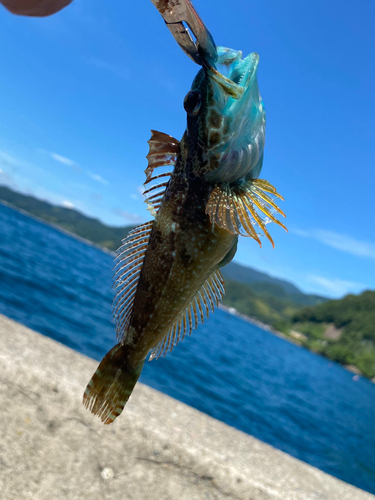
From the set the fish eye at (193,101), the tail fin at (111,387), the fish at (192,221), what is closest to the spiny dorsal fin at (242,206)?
the fish at (192,221)

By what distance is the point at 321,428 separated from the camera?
27938 mm

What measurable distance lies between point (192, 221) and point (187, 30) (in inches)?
37.3

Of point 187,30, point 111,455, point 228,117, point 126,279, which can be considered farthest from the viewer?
point 111,455

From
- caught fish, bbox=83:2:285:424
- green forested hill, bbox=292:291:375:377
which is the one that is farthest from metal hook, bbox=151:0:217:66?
green forested hill, bbox=292:291:375:377

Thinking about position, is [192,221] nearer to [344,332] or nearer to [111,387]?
[111,387]

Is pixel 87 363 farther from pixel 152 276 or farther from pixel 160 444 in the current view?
A: pixel 152 276

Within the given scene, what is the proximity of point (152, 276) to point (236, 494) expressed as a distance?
2.92 m

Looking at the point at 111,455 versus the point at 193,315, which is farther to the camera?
the point at 111,455

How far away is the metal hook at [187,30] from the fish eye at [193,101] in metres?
0.18

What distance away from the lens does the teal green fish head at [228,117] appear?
1.95 m

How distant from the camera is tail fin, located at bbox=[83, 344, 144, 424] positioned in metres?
2.28

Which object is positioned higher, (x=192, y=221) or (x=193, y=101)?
(x=193, y=101)

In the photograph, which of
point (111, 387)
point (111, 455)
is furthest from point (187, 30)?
point (111, 455)

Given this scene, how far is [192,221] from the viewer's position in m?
2.11
